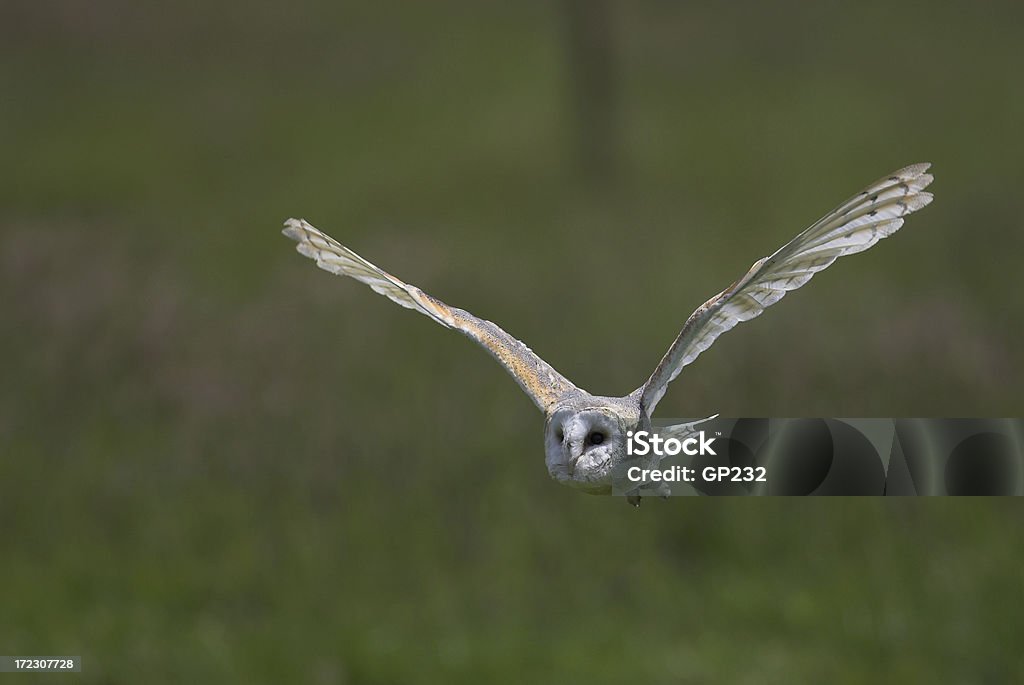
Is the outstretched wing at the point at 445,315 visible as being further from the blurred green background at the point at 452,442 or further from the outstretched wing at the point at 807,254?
the blurred green background at the point at 452,442

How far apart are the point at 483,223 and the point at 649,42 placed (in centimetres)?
713

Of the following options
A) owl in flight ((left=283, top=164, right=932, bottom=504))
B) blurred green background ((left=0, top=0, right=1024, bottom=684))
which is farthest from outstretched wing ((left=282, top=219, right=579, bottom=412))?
blurred green background ((left=0, top=0, right=1024, bottom=684))

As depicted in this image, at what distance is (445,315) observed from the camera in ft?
3.27

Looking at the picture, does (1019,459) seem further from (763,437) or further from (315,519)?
(315,519)

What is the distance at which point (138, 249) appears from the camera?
11.0 metres

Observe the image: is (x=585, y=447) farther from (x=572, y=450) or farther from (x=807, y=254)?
(x=807, y=254)

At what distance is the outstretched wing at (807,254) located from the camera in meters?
0.77

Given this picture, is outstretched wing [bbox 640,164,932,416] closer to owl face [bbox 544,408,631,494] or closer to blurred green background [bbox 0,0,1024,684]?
owl face [bbox 544,408,631,494]

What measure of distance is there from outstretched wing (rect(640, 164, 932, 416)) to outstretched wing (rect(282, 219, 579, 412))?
0.28 feet

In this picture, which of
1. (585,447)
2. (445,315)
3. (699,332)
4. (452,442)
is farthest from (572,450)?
(452,442)

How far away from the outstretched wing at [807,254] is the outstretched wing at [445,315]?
86 millimetres

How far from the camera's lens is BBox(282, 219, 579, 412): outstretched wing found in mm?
860

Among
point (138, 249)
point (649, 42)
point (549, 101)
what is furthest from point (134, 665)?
point (649, 42)

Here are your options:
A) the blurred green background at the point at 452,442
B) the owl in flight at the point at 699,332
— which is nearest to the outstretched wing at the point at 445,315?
the owl in flight at the point at 699,332
